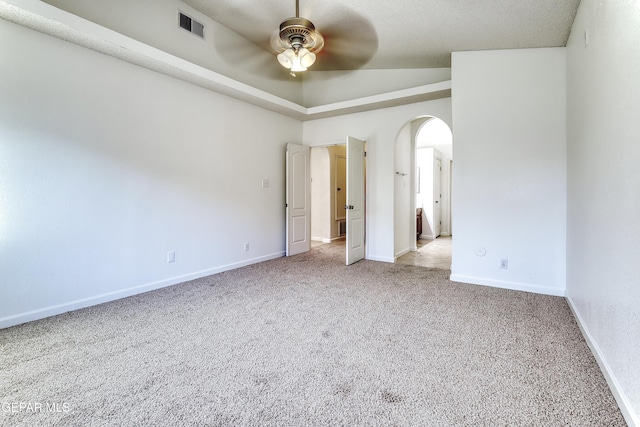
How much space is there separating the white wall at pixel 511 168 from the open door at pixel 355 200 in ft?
5.22

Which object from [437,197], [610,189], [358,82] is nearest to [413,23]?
[358,82]

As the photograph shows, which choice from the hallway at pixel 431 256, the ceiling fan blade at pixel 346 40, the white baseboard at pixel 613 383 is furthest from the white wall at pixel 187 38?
the white baseboard at pixel 613 383

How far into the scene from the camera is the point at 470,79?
368cm

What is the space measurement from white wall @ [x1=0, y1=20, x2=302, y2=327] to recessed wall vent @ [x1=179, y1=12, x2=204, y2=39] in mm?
743

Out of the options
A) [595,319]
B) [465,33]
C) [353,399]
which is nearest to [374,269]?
[595,319]

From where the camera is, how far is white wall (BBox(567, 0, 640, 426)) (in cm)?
148

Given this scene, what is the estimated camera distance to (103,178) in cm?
309

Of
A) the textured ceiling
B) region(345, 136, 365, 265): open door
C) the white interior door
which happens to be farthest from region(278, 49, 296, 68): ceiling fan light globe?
the white interior door

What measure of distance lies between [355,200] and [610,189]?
338 centimetres

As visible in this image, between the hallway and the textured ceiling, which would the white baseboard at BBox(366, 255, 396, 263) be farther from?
the textured ceiling

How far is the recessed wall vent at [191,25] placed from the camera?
3.71m

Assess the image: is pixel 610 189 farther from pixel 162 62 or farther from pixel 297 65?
pixel 162 62

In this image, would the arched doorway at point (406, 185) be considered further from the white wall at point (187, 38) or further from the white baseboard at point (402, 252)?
the white wall at point (187, 38)

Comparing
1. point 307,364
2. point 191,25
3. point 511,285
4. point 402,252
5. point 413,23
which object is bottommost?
point 307,364
